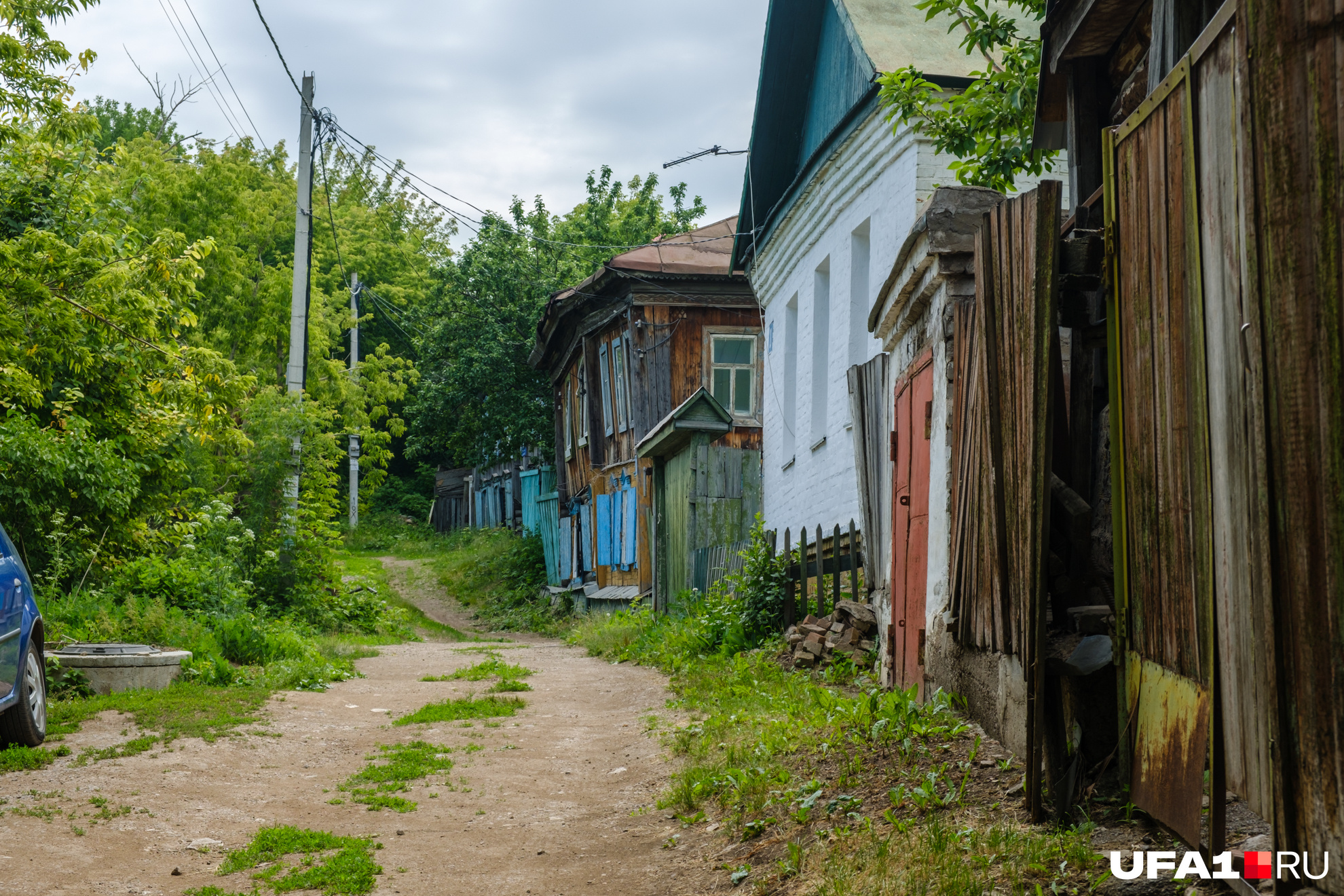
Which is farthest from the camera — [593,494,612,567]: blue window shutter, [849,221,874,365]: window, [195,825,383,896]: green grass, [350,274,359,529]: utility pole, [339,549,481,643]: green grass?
[350,274,359,529]: utility pole

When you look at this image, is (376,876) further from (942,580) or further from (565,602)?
(565,602)

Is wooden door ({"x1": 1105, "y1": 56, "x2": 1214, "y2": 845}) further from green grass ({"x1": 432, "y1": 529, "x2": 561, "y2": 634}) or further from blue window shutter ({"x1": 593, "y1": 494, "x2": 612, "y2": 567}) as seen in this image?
green grass ({"x1": 432, "y1": 529, "x2": 561, "y2": 634})

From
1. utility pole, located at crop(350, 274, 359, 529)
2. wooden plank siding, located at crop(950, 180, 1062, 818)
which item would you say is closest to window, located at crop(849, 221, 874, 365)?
wooden plank siding, located at crop(950, 180, 1062, 818)

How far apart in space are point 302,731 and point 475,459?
21696 mm

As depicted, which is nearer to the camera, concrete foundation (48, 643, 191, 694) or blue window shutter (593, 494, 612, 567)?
concrete foundation (48, 643, 191, 694)

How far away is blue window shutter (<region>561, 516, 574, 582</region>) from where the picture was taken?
25.5 metres

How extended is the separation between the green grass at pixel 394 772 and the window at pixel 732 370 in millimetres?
13071

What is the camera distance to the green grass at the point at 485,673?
10.8 m

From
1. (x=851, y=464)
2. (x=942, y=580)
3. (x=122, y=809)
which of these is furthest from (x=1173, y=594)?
(x=851, y=464)

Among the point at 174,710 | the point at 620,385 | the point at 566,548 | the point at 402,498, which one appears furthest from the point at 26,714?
the point at 402,498

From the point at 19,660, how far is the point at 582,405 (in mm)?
18124

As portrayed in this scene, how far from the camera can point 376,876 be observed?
14.2 ft

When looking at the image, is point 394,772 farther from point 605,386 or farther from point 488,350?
point 488,350

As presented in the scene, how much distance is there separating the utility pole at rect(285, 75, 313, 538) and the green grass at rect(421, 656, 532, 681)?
15.7 feet
